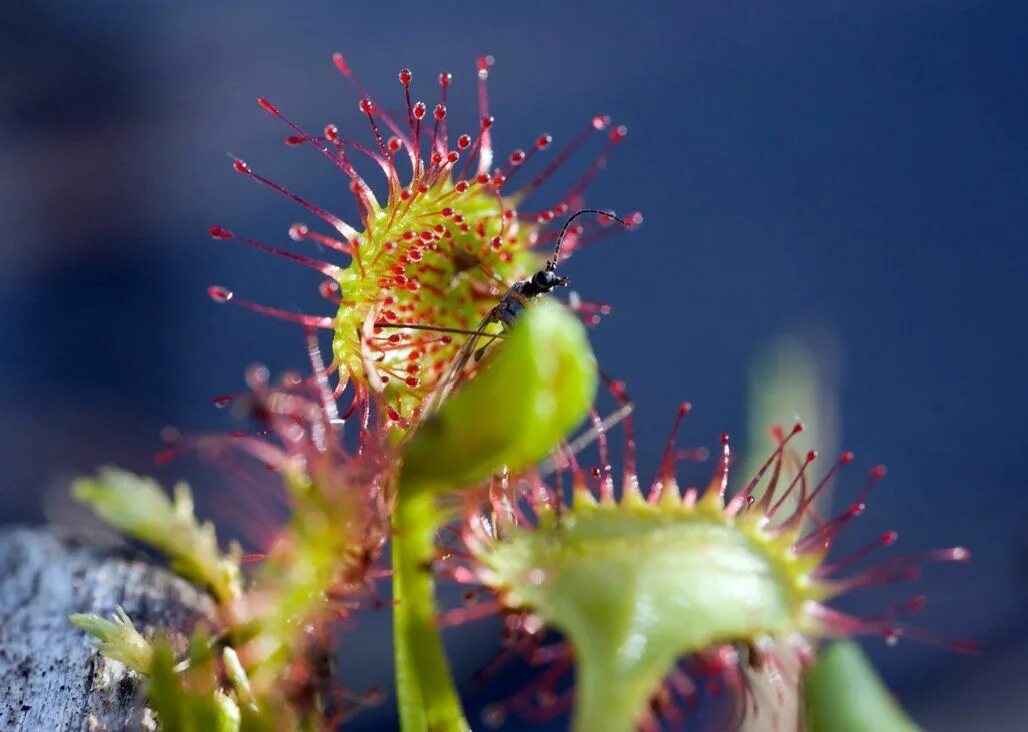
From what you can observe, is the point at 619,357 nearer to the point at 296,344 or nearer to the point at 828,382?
the point at 828,382

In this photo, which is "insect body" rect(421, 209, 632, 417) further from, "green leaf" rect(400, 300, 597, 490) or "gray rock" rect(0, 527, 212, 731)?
"gray rock" rect(0, 527, 212, 731)

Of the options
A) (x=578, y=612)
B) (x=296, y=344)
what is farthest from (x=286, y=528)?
(x=296, y=344)

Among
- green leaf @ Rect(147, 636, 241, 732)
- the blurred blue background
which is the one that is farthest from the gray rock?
the blurred blue background

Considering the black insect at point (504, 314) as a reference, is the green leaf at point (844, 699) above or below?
below

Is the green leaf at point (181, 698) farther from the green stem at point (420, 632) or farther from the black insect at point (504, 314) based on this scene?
the black insect at point (504, 314)

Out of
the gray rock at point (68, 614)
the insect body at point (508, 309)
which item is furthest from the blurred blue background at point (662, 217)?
the insect body at point (508, 309)

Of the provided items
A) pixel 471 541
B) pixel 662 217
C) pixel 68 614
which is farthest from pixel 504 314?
pixel 662 217

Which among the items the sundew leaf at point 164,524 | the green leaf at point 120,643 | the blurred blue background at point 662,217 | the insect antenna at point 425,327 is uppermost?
the blurred blue background at point 662,217

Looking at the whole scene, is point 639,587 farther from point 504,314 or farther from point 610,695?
point 504,314
